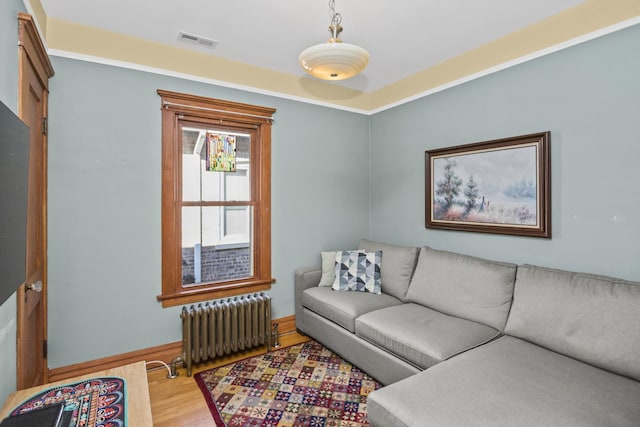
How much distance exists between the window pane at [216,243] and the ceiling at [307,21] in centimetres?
148

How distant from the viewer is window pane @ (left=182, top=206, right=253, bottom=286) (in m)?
3.05

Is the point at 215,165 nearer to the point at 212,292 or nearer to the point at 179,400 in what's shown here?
the point at 212,292

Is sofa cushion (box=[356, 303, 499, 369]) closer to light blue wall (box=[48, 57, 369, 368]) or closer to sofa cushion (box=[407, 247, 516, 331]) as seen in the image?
sofa cushion (box=[407, 247, 516, 331])

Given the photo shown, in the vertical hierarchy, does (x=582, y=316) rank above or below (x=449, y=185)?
below

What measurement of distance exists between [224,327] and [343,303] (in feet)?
3.48

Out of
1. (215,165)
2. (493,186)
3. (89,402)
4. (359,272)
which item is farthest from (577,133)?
(89,402)

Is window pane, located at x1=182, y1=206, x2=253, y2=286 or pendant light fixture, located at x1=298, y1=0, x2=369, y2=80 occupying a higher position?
pendant light fixture, located at x1=298, y1=0, x2=369, y2=80

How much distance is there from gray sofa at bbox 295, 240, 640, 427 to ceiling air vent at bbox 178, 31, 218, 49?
7.95ft

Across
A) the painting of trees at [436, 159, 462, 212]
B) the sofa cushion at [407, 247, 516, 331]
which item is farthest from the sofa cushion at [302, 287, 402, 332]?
the painting of trees at [436, 159, 462, 212]

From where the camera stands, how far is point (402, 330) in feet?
7.38

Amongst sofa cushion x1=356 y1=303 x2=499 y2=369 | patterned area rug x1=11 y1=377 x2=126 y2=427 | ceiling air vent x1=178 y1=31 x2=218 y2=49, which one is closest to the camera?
patterned area rug x1=11 y1=377 x2=126 y2=427

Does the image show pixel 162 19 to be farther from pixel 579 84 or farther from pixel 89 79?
pixel 579 84

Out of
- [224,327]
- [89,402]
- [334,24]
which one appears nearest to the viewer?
[89,402]

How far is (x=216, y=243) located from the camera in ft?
10.6
